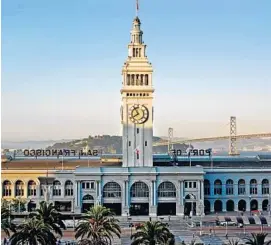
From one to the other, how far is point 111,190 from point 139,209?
4.66 metres

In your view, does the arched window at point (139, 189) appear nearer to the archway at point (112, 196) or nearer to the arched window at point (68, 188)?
the archway at point (112, 196)

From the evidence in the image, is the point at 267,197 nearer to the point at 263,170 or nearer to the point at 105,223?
the point at 263,170

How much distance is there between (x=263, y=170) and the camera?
94562 millimetres

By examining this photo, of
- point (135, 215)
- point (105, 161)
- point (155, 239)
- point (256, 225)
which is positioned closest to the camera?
point (155, 239)

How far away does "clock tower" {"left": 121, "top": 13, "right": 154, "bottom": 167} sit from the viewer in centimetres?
8975

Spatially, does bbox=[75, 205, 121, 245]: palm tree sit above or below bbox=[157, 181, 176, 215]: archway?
below

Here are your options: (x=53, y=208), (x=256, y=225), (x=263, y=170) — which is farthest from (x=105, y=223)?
(x=263, y=170)

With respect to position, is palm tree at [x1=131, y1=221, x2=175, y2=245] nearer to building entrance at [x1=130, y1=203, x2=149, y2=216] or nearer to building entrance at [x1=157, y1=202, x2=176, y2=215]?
building entrance at [x1=130, y1=203, x2=149, y2=216]

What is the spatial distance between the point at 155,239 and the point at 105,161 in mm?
56197

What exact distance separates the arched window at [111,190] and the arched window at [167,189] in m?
5.81

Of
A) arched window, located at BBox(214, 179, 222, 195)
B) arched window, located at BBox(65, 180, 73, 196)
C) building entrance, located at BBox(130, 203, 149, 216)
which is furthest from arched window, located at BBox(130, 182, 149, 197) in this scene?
arched window, located at BBox(214, 179, 222, 195)

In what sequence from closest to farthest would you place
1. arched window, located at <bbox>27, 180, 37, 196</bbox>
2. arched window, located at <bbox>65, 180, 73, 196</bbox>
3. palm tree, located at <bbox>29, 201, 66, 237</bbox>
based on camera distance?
palm tree, located at <bbox>29, 201, 66, 237</bbox> → arched window, located at <bbox>65, 180, 73, 196</bbox> → arched window, located at <bbox>27, 180, 37, 196</bbox>

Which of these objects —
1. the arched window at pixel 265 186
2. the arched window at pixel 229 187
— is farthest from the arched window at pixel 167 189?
the arched window at pixel 265 186

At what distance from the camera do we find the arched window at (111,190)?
89.6m
